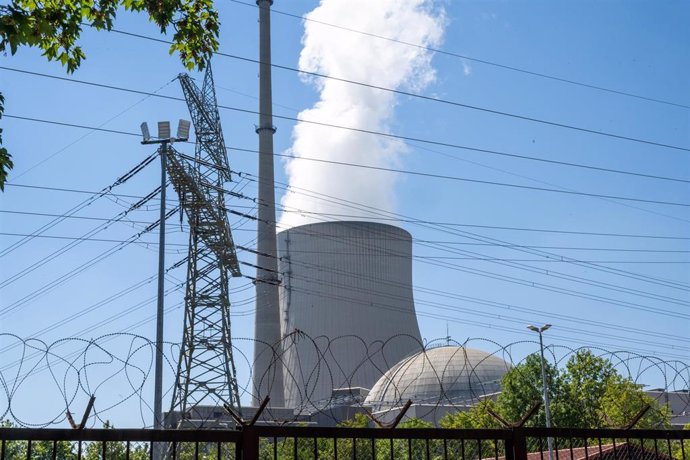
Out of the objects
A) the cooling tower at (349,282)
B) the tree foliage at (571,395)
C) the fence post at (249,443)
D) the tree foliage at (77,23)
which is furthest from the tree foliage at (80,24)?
the cooling tower at (349,282)

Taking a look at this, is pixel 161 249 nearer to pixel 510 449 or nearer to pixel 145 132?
pixel 145 132

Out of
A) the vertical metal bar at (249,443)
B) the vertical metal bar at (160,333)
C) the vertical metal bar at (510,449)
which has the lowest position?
the vertical metal bar at (510,449)

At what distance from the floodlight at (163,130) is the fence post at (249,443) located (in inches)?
807

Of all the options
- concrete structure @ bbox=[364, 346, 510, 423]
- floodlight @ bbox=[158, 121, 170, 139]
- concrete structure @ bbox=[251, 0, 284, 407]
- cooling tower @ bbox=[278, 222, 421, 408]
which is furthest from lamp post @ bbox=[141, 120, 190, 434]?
concrete structure @ bbox=[364, 346, 510, 423]

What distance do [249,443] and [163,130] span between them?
20860 mm

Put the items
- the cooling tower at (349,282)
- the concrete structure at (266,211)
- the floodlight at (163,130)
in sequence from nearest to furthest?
the floodlight at (163,130) → the cooling tower at (349,282) → the concrete structure at (266,211)

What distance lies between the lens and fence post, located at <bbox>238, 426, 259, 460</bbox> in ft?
17.6

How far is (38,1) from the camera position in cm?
667

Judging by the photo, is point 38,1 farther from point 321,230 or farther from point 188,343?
point 321,230

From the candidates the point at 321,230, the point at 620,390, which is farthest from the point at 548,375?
the point at 321,230

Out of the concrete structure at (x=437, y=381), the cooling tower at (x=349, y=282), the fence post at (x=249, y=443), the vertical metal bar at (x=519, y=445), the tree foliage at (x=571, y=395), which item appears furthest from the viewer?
the concrete structure at (x=437, y=381)

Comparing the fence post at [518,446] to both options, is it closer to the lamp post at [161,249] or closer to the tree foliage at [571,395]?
the lamp post at [161,249]

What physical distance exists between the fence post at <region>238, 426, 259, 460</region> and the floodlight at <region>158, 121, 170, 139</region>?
20504 millimetres

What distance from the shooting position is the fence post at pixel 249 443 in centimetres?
536
